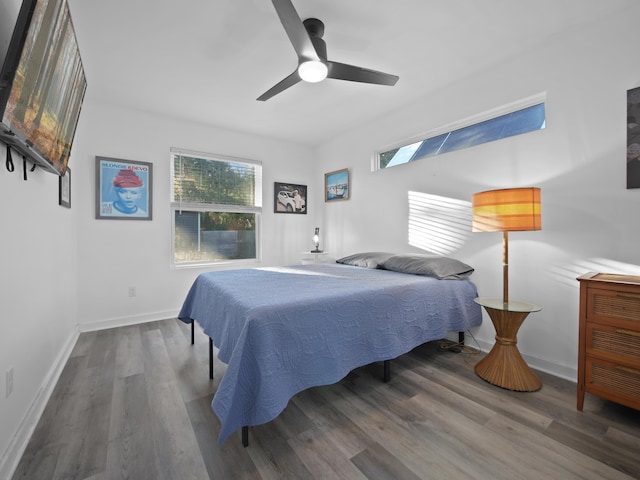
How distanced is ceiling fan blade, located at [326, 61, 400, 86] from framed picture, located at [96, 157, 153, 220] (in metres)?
2.65

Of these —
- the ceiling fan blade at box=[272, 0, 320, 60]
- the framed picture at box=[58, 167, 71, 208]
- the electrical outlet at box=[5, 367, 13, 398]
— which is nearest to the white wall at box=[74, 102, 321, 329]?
the framed picture at box=[58, 167, 71, 208]

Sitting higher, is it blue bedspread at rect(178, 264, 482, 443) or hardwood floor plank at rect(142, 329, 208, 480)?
blue bedspread at rect(178, 264, 482, 443)

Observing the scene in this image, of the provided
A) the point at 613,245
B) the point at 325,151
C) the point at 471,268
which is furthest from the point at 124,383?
the point at 325,151

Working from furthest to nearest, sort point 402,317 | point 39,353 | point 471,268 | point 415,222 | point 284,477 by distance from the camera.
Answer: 1. point 415,222
2. point 471,268
3. point 402,317
4. point 39,353
5. point 284,477

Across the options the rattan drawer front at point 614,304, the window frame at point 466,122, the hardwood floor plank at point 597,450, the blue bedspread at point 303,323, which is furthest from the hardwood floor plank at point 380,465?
the window frame at point 466,122

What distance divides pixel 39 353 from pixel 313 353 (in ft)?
5.71

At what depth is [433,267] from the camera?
101 inches

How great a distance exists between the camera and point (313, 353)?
1.60 metres

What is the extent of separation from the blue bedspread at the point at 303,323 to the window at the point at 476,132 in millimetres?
1376

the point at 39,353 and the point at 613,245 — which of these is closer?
the point at 39,353

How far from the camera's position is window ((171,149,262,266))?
149 inches

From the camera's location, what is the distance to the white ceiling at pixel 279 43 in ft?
6.26

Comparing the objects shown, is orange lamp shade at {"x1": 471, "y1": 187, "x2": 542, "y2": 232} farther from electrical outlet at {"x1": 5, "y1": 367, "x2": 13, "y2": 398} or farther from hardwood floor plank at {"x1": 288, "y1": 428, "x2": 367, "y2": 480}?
electrical outlet at {"x1": 5, "y1": 367, "x2": 13, "y2": 398}

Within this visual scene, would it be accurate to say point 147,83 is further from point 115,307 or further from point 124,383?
point 124,383
